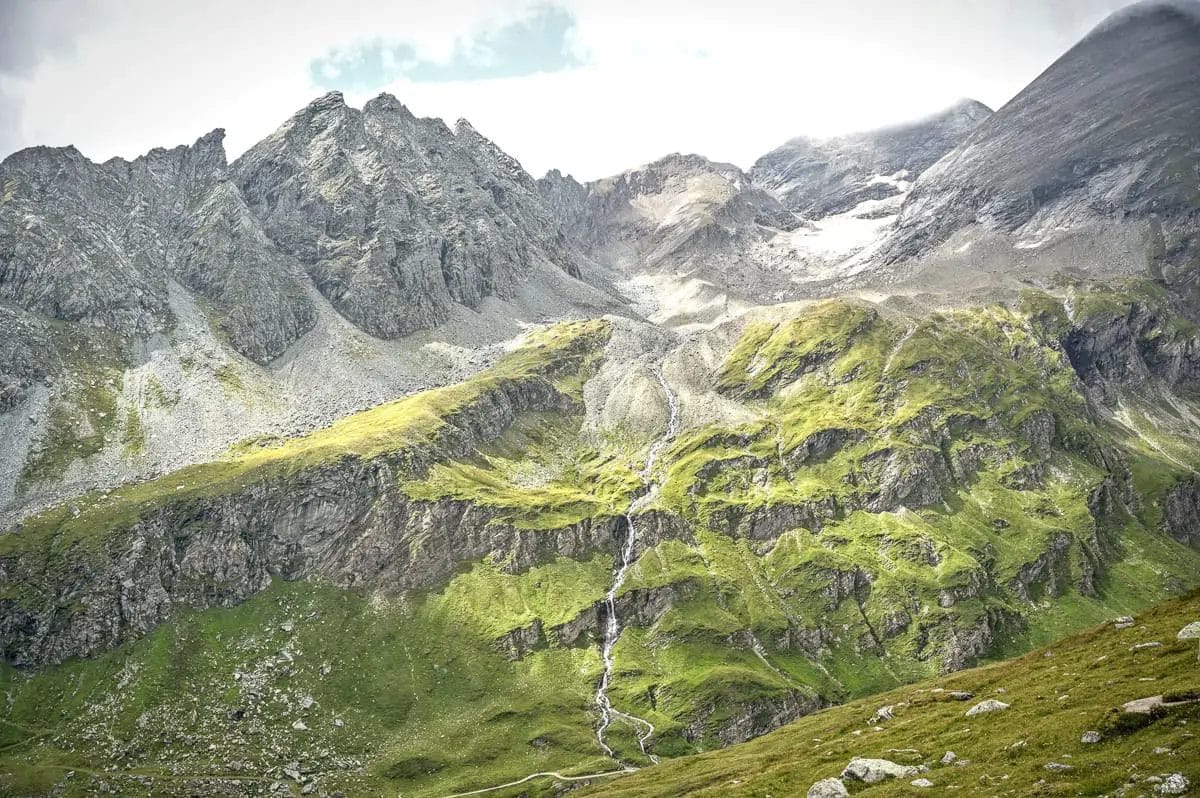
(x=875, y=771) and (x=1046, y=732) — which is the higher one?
(x=1046, y=732)

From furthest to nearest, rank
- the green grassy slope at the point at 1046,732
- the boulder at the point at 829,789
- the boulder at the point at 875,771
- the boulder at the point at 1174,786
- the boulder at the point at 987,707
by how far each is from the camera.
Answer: the boulder at the point at 987,707, the boulder at the point at 875,771, the boulder at the point at 829,789, the green grassy slope at the point at 1046,732, the boulder at the point at 1174,786

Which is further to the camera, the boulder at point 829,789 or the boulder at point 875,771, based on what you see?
the boulder at point 875,771

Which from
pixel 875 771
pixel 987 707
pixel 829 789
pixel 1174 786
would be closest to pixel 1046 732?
pixel 875 771

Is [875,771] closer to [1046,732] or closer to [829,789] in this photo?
[829,789]

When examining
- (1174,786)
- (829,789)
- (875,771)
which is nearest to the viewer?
(1174,786)

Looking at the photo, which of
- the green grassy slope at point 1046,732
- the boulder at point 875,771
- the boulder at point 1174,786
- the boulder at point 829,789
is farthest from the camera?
the boulder at point 875,771

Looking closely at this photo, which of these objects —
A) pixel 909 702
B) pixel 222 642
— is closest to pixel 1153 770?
pixel 909 702

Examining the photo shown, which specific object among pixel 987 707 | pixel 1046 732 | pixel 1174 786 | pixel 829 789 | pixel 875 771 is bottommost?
pixel 987 707

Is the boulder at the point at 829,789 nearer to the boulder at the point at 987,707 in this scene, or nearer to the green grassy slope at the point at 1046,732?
the green grassy slope at the point at 1046,732

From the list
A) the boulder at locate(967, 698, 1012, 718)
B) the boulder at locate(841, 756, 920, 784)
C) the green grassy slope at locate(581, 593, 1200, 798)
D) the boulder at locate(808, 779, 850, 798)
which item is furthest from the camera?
the boulder at locate(967, 698, 1012, 718)

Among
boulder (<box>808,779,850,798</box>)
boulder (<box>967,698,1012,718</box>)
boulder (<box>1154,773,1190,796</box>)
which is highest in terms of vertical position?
boulder (<box>1154,773,1190,796</box>)

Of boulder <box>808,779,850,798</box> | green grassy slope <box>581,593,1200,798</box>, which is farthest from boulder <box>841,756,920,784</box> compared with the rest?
green grassy slope <box>581,593,1200,798</box>

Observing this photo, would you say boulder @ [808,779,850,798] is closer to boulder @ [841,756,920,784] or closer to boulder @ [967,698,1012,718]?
boulder @ [841,756,920,784]

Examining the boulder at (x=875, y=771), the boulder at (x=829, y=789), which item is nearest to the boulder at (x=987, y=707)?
the boulder at (x=875, y=771)
